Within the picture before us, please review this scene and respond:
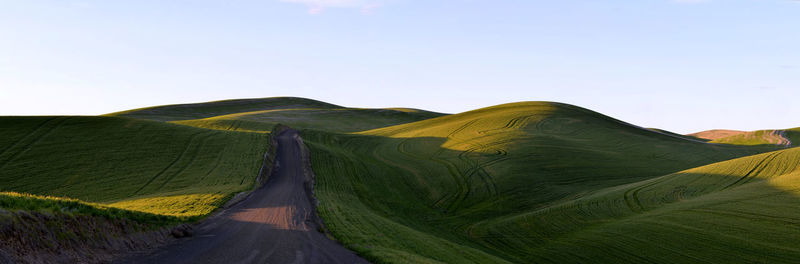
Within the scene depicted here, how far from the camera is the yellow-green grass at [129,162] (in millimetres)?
27984

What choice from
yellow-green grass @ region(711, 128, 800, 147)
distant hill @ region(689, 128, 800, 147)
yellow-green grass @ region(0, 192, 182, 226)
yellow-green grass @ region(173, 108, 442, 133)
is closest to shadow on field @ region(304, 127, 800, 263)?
yellow-green grass @ region(0, 192, 182, 226)

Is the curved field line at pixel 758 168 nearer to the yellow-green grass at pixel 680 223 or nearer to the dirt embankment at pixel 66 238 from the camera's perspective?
the yellow-green grass at pixel 680 223

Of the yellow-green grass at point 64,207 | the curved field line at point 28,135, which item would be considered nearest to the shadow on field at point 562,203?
the yellow-green grass at point 64,207

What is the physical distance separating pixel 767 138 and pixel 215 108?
16391 cm

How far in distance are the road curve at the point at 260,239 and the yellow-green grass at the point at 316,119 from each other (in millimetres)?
49772

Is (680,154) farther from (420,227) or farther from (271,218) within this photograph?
(271,218)

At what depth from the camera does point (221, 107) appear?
158 meters

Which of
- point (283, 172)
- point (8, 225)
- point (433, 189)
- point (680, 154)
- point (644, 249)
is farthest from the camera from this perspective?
point (680, 154)

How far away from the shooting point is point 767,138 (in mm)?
109812

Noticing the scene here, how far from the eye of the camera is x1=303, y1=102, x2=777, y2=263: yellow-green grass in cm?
2181

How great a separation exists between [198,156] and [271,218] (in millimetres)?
24768

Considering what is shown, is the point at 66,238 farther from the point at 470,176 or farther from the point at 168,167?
the point at 470,176

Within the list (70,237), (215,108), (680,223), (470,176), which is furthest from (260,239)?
(215,108)

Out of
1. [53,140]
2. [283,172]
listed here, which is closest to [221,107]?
[53,140]
